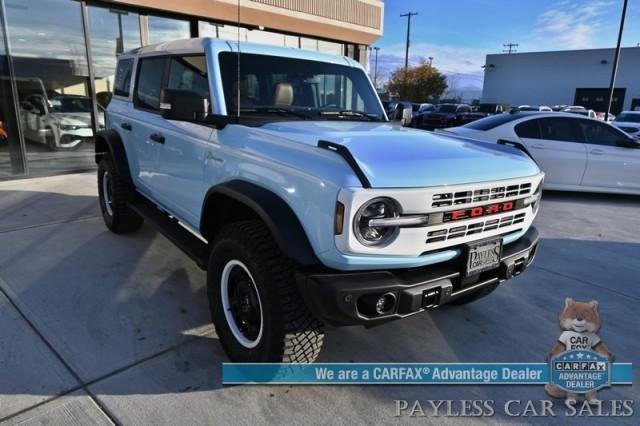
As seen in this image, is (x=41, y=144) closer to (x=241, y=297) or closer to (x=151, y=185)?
(x=151, y=185)

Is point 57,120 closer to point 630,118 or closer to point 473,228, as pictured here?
point 473,228

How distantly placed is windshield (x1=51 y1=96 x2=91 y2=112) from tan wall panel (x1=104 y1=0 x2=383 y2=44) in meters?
2.09

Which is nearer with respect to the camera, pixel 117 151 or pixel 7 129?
pixel 117 151

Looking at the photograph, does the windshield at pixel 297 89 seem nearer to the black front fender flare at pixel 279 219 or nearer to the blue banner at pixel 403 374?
the black front fender flare at pixel 279 219

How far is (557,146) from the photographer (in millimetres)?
7750

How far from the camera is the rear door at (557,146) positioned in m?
7.74

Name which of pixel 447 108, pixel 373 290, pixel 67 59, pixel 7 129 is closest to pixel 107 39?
pixel 67 59

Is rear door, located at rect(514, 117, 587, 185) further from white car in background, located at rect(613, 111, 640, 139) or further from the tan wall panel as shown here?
white car in background, located at rect(613, 111, 640, 139)

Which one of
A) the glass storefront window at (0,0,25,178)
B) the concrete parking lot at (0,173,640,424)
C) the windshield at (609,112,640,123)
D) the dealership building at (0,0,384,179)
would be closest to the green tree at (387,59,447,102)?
the windshield at (609,112,640,123)

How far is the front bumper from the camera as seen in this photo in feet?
6.64

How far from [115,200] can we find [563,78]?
5315cm

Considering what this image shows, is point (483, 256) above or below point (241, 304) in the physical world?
above

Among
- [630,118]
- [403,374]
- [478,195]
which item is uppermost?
[630,118]

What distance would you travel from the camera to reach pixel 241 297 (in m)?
2.68
